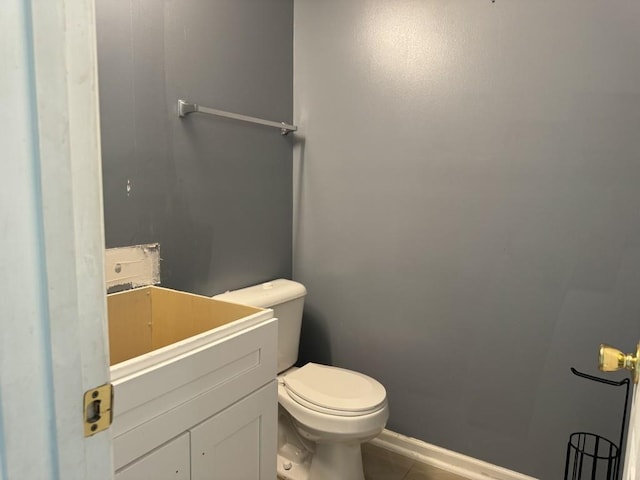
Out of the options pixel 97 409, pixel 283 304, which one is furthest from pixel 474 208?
pixel 97 409

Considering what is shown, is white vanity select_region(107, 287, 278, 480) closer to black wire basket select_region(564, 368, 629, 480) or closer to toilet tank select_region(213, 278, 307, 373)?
toilet tank select_region(213, 278, 307, 373)

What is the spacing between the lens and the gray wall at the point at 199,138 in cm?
135

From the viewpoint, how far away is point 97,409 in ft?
1.60

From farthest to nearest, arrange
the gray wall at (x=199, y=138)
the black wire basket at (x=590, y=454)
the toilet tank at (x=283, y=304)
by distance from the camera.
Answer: the toilet tank at (x=283, y=304) < the black wire basket at (x=590, y=454) < the gray wall at (x=199, y=138)

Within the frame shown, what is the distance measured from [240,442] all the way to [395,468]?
3.16 feet

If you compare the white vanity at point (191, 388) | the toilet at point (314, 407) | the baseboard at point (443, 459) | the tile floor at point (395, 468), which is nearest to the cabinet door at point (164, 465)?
the white vanity at point (191, 388)

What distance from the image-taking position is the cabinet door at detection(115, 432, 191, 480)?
0.90 m

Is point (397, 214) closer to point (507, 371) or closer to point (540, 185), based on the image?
point (540, 185)

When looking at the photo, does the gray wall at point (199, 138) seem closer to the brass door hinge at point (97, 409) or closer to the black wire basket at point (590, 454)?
the brass door hinge at point (97, 409)

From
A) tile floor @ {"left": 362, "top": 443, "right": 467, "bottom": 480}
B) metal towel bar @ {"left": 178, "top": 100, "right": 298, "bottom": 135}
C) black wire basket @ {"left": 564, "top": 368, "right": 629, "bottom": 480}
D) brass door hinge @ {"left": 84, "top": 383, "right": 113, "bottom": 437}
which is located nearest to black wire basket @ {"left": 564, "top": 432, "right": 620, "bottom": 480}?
black wire basket @ {"left": 564, "top": 368, "right": 629, "bottom": 480}

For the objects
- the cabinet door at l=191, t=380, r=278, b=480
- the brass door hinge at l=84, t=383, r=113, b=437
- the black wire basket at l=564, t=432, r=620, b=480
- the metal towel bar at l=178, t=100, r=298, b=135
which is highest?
the metal towel bar at l=178, t=100, r=298, b=135

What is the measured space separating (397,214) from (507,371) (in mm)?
767

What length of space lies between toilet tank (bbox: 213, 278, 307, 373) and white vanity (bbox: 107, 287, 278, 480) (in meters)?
0.30

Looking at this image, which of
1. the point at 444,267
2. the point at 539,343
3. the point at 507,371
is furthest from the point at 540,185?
the point at 507,371
